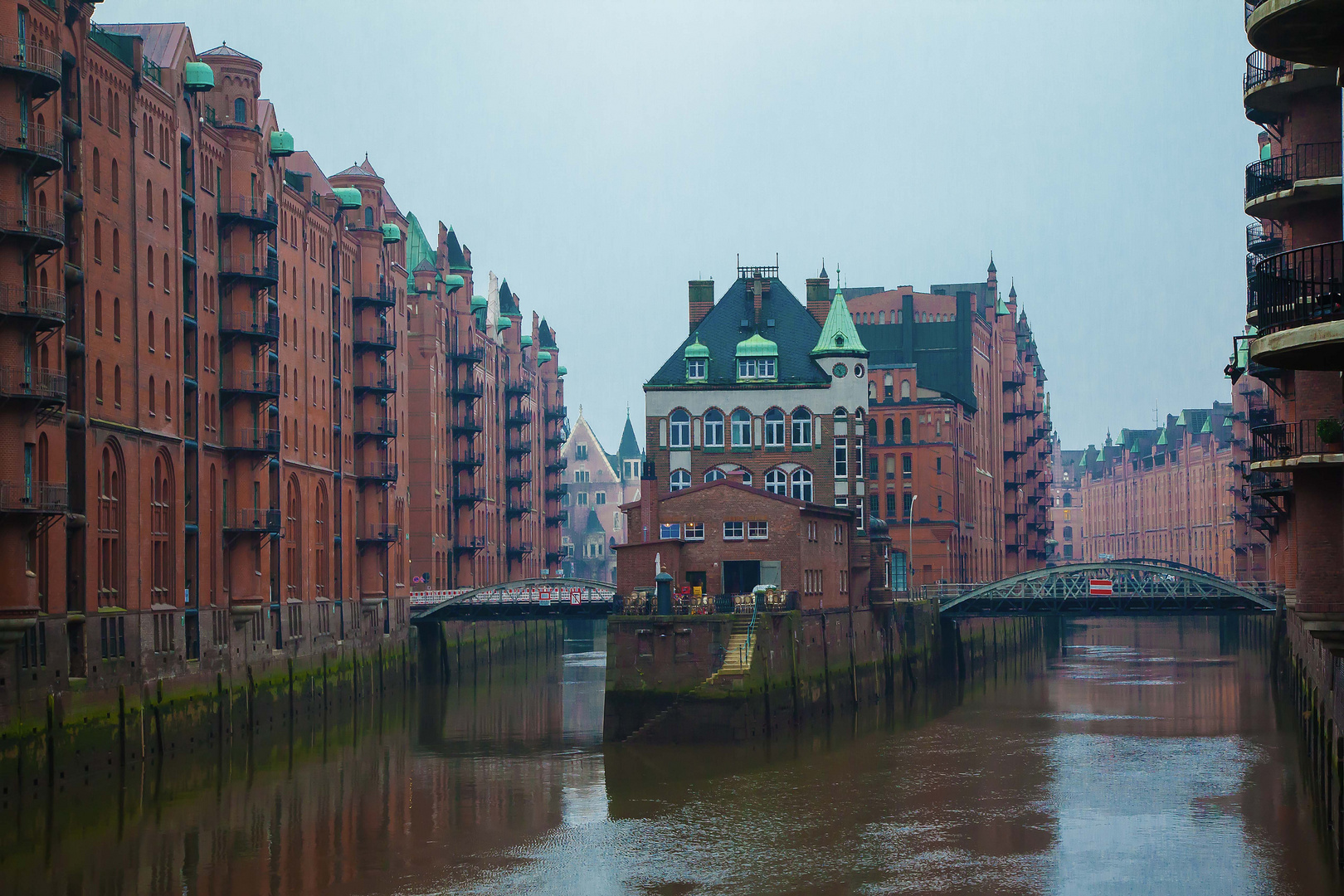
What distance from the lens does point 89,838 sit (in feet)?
157

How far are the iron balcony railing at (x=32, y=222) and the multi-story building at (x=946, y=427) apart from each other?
216 ft

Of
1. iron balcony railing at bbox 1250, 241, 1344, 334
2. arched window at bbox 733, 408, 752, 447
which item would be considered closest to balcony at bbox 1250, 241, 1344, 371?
iron balcony railing at bbox 1250, 241, 1344, 334

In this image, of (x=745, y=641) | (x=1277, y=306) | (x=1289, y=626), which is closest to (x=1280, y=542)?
(x=1289, y=626)

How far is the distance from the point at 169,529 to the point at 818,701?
28.2 meters

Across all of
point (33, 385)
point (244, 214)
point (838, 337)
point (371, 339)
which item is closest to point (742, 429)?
point (838, 337)

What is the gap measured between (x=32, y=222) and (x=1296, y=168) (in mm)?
35969

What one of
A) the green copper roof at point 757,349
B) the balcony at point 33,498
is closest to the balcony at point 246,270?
the balcony at point 33,498

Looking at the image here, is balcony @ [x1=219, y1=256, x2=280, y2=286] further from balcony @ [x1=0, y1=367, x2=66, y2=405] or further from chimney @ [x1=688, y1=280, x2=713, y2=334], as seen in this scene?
chimney @ [x1=688, y1=280, x2=713, y2=334]

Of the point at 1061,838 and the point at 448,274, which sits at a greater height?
the point at 448,274

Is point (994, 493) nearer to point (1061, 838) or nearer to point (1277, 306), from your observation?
point (1061, 838)

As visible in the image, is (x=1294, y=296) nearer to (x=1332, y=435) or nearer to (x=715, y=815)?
(x=1332, y=435)

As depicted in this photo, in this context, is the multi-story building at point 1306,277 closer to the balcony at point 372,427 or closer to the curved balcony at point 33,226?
the curved balcony at point 33,226

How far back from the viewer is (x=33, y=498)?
53594 mm

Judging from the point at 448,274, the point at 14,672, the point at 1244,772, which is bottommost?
the point at 1244,772
